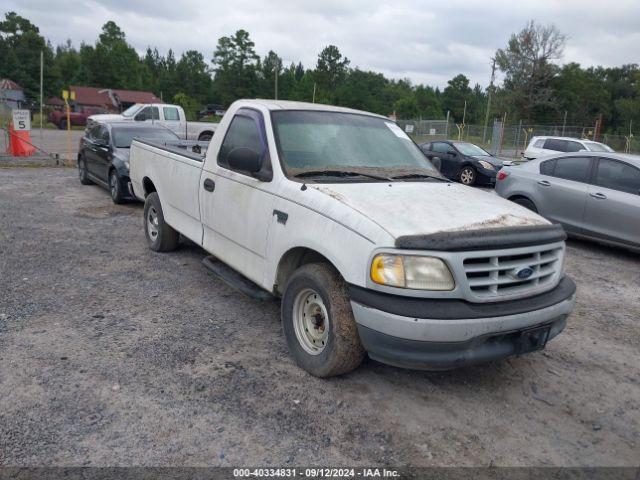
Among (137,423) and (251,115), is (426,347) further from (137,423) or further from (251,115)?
(251,115)

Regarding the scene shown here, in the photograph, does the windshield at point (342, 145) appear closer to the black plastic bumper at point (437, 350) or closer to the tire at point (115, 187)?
the black plastic bumper at point (437, 350)

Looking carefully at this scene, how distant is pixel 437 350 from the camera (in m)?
3.10

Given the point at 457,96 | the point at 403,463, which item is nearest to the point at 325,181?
the point at 403,463

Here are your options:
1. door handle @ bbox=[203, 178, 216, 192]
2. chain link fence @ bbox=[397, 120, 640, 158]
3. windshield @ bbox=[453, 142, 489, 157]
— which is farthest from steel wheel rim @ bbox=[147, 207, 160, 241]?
chain link fence @ bbox=[397, 120, 640, 158]

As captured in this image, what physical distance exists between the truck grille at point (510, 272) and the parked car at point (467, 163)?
11.8m

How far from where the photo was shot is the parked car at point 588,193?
7.56m

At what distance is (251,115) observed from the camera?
188 inches

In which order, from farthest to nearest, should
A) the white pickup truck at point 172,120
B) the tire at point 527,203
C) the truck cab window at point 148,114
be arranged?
the truck cab window at point 148,114 → the white pickup truck at point 172,120 → the tire at point 527,203

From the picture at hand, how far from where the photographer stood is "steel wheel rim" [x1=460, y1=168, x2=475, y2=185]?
15844 millimetres

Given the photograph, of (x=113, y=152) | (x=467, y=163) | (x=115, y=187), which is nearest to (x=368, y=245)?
(x=115, y=187)

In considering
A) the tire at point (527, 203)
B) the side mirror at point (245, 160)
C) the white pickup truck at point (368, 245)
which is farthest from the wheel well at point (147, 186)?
the tire at point (527, 203)

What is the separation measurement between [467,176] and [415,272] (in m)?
13.6

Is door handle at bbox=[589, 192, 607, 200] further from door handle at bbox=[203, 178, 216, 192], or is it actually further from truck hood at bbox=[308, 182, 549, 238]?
door handle at bbox=[203, 178, 216, 192]

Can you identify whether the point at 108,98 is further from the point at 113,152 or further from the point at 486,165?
the point at 113,152
